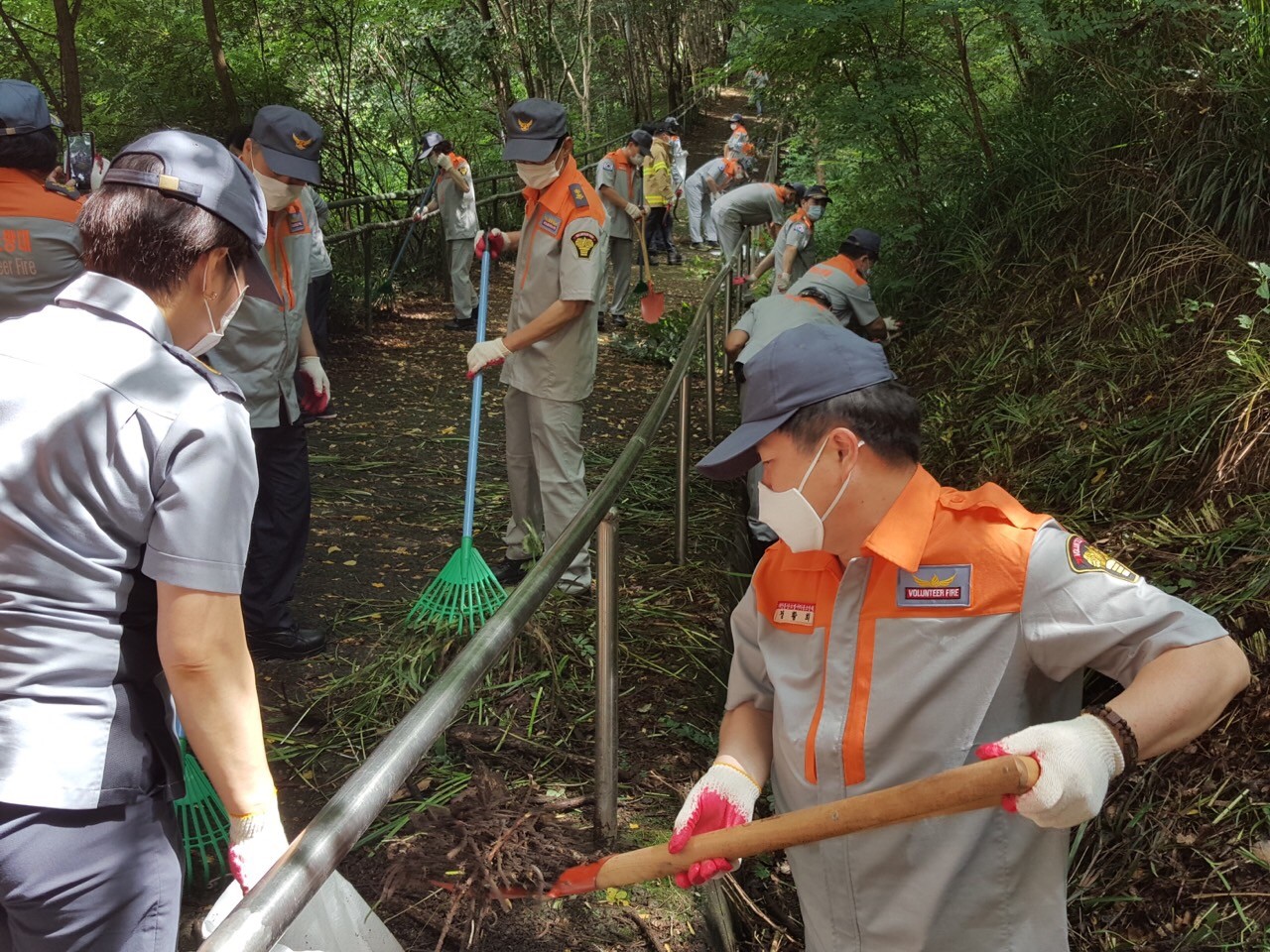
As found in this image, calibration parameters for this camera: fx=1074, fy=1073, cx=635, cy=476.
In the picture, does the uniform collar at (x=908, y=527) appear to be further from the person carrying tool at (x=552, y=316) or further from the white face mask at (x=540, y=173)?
the white face mask at (x=540, y=173)

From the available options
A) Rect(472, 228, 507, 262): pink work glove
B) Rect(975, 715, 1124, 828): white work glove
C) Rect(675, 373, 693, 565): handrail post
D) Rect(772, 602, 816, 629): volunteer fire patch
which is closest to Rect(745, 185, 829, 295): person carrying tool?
Rect(472, 228, 507, 262): pink work glove

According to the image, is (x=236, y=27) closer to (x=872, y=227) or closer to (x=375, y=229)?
(x=375, y=229)

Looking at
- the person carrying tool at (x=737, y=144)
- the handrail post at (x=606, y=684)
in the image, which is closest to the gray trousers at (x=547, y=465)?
the handrail post at (x=606, y=684)

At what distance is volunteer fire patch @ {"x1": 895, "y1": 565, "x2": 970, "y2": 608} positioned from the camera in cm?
159

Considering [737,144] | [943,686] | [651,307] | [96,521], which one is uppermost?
[96,521]

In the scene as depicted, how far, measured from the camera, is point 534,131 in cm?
453

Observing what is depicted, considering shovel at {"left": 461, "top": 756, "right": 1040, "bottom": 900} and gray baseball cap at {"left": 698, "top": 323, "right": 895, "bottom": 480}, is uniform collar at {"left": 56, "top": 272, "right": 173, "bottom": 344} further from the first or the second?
shovel at {"left": 461, "top": 756, "right": 1040, "bottom": 900}

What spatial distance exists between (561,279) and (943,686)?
3.16m

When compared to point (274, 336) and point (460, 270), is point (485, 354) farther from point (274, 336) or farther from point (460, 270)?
point (460, 270)

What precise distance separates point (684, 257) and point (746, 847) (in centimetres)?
1390

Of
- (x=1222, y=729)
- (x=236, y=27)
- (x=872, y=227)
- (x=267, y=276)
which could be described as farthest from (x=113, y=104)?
(x=1222, y=729)

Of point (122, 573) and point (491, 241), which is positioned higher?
point (122, 573)

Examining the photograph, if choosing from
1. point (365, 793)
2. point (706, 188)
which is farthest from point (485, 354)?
point (706, 188)

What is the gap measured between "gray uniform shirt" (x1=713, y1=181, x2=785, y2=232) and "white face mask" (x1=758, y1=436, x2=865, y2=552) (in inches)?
339
